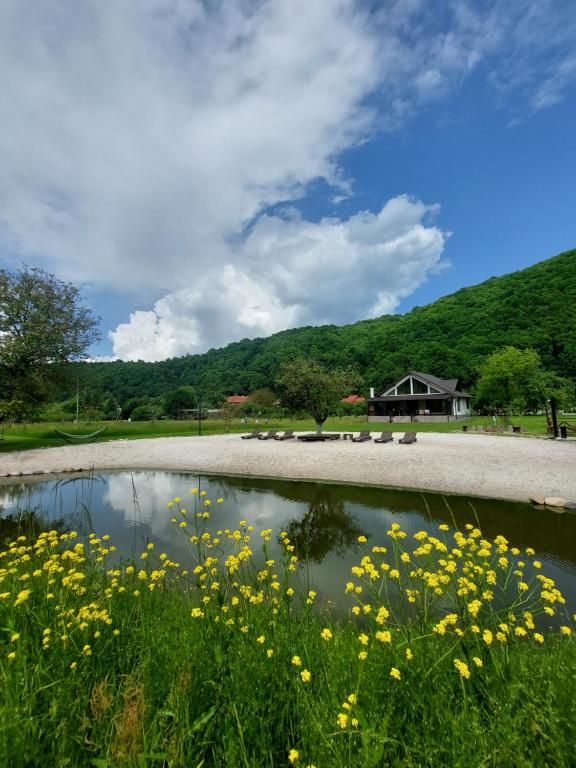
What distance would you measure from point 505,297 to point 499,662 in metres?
70.2

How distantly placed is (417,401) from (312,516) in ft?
117

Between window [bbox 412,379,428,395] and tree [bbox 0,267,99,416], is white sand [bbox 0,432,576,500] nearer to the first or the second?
tree [bbox 0,267,99,416]

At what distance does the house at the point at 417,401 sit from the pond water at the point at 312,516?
29.7m

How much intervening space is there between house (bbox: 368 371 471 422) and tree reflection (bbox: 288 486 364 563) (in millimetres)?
31094

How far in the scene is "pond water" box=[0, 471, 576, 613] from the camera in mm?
6394

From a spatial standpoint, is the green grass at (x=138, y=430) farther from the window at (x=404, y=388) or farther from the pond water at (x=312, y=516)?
the pond water at (x=312, y=516)

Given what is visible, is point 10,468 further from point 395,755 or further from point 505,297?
point 505,297

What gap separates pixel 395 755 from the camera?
177 centimetres

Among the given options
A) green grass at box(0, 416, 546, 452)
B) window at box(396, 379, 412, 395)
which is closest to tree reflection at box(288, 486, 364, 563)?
green grass at box(0, 416, 546, 452)

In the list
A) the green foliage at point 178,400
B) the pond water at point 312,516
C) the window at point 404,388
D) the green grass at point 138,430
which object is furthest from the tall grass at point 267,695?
the green foliage at point 178,400

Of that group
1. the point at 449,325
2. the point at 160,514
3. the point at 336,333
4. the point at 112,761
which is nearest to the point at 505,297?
the point at 449,325

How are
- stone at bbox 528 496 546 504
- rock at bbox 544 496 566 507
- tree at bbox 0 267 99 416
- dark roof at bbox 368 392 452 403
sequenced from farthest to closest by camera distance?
dark roof at bbox 368 392 452 403 < tree at bbox 0 267 99 416 < stone at bbox 528 496 546 504 < rock at bbox 544 496 566 507

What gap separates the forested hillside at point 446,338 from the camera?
51.8 metres

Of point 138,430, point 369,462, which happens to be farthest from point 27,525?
point 138,430
